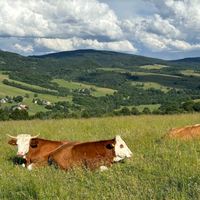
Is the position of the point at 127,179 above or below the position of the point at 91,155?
below

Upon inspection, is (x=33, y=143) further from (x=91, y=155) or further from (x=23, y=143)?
(x=91, y=155)

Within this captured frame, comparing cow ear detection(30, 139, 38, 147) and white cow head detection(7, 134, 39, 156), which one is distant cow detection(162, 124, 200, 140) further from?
white cow head detection(7, 134, 39, 156)

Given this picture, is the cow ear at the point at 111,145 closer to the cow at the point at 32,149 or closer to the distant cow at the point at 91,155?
the distant cow at the point at 91,155

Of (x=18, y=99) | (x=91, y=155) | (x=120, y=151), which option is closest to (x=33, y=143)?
(x=91, y=155)

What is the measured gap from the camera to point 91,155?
6.37 meters

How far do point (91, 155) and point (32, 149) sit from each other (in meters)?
1.99

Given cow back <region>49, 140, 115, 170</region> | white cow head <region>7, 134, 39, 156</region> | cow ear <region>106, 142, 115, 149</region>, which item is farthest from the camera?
white cow head <region>7, 134, 39, 156</region>

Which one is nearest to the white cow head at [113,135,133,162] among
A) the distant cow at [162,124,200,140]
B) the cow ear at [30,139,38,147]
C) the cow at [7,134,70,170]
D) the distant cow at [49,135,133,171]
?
the distant cow at [49,135,133,171]

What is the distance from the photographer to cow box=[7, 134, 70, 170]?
22.9ft

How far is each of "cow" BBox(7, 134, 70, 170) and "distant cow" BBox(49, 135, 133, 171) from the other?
1.73ft

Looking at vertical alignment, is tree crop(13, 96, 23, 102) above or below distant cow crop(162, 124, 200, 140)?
below

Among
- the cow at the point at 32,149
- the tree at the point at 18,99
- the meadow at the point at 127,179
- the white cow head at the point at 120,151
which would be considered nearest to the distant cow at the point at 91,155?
the white cow head at the point at 120,151

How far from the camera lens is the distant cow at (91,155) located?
6250 millimetres

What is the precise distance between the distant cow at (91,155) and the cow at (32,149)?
527mm
